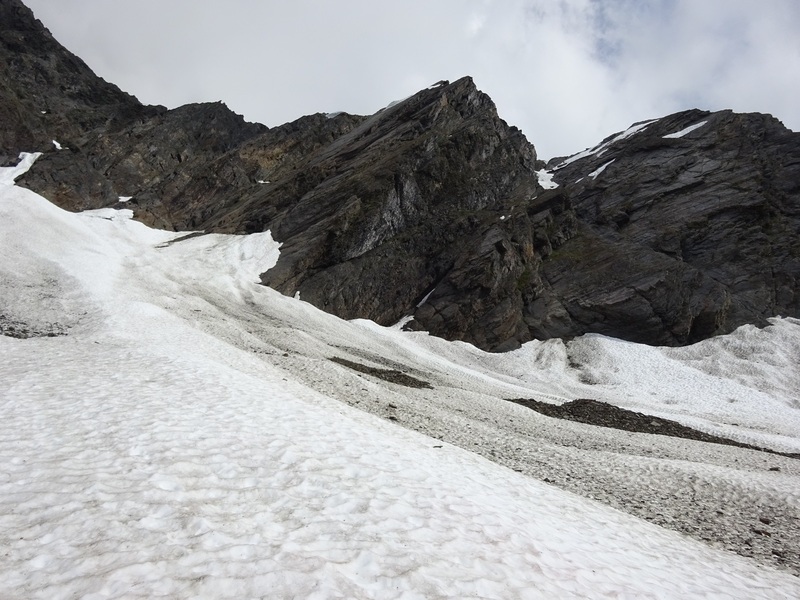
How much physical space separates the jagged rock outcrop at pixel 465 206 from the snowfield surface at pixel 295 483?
32.3 metres

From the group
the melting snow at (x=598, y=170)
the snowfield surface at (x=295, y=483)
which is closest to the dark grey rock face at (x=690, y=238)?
the melting snow at (x=598, y=170)

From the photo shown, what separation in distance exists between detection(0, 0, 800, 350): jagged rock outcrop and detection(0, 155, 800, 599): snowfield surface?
106 feet

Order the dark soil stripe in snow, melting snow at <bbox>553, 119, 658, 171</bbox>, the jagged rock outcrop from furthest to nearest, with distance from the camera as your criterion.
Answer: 1. melting snow at <bbox>553, 119, 658, 171</bbox>
2. the jagged rock outcrop
3. the dark soil stripe in snow

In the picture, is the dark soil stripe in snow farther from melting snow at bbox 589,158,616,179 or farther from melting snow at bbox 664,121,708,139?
melting snow at bbox 664,121,708,139

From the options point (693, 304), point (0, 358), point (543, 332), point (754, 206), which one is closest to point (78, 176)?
point (0, 358)

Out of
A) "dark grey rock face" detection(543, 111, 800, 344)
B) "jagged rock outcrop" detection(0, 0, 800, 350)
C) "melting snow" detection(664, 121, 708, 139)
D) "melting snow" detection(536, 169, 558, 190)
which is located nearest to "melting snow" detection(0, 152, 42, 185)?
"jagged rock outcrop" detection(0, 0, 800, 350)

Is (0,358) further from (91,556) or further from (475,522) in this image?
(475,522)

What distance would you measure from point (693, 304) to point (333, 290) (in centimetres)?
5089

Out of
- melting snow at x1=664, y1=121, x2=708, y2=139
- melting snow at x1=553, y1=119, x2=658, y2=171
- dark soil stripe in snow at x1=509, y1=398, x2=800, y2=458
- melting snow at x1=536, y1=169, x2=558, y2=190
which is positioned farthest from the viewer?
melting snow at x1=553, y1=119, x2=658, y2=171

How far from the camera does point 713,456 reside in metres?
20.6

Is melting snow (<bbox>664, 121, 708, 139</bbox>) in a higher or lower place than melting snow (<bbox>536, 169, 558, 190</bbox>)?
higher

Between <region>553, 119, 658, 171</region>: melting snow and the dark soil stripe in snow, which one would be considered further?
<region>553, 119, 658, 171</region>: melting snow

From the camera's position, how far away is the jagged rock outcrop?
5841 centimetres

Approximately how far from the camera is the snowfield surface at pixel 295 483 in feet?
17.5
